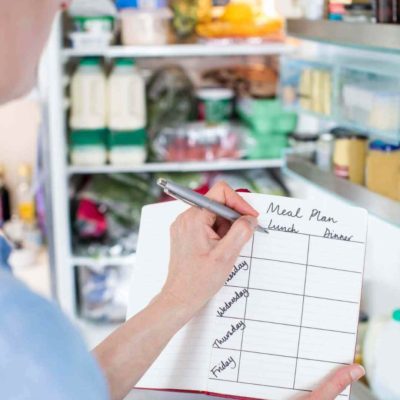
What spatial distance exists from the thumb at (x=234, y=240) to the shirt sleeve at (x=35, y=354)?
0.80ft

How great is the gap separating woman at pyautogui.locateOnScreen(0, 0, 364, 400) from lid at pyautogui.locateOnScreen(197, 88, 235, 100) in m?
1.73

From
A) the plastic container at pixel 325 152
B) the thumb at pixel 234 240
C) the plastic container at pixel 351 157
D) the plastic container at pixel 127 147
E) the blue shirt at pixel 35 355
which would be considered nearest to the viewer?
the blue shirt at pixel 35 355

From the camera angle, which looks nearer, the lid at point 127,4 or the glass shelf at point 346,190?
the glass shelf at point 346,190

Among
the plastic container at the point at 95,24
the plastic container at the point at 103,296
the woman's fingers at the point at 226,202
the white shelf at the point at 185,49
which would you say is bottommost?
the plastic container at the point at 103,296

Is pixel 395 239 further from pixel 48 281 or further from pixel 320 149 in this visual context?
pixel 48 281

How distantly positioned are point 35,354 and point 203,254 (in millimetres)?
275

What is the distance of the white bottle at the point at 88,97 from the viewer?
8.11 feet

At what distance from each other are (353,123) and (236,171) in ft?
4.60

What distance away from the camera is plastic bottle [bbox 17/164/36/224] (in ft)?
9.29

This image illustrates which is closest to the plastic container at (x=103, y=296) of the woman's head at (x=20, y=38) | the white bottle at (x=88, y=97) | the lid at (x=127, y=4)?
the white bottle at (x=88, y=97)

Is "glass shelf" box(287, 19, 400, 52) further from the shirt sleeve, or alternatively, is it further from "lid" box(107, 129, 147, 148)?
"lid" box(107, 129, 147, 148)

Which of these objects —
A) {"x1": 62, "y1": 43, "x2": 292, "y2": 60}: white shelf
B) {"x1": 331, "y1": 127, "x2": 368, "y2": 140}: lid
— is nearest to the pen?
{"x1": 331, "y1": 127, "x2": 368, "y2": 140}: lid

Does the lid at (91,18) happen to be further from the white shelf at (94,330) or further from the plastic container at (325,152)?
the plastic container at (325,152)

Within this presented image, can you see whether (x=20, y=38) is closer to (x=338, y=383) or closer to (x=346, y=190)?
(x=338, y=383)
